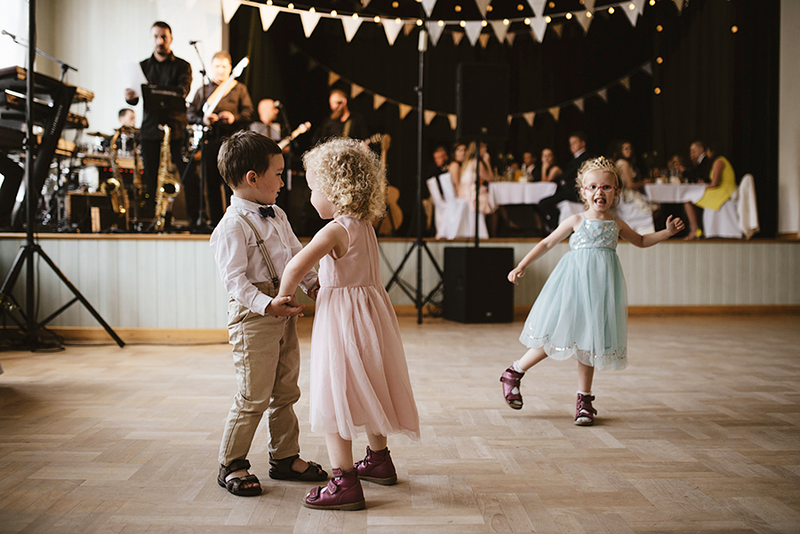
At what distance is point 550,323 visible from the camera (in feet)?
7.33

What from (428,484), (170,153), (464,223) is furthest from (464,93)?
(428,484)

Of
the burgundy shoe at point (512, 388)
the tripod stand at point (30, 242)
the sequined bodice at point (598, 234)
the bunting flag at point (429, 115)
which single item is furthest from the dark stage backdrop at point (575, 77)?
the sequined bodice at point (598, 234)

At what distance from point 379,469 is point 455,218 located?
448 cm

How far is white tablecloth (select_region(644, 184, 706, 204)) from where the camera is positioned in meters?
5.89

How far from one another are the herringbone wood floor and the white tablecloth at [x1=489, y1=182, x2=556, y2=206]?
2.96m

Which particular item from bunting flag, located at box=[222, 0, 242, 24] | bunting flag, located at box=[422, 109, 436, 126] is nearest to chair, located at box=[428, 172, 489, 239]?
bunting flag, located at box=[422, 109, 436, 126]

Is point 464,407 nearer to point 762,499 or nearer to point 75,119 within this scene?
point 762,499

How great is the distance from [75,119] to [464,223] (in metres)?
3.74

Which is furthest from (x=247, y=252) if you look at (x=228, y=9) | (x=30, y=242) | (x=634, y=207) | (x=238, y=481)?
(x=228, y=9)

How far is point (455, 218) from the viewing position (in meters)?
5.88

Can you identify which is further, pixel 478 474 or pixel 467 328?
pixel 467 328

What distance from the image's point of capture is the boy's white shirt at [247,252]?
144cm

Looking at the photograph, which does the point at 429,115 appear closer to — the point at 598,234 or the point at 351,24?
the point at 351,24

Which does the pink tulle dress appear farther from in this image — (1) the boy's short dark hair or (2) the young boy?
(1) the boy's short dark hair
